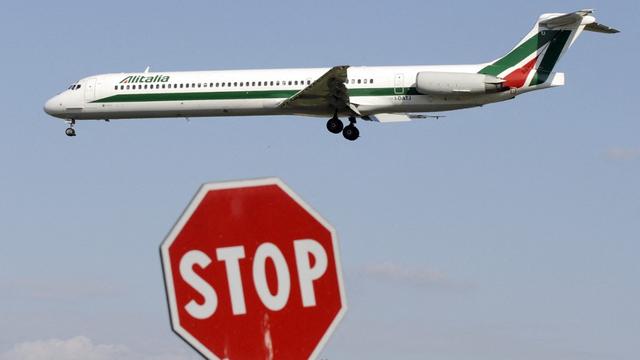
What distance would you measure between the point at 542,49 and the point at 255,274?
142 ft

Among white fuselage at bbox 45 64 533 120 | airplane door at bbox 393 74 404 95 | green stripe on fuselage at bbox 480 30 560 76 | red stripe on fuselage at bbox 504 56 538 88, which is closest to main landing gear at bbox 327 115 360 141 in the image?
white fuselage at bbox 45 64 533 120

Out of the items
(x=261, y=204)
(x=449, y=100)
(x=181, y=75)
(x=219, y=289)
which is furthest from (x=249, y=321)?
(x=181, y=75)

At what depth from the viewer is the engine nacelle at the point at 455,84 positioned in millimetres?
45781

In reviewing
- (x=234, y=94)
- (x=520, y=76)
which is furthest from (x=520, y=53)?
(x=234, y=94)

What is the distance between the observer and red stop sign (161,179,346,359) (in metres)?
6.38

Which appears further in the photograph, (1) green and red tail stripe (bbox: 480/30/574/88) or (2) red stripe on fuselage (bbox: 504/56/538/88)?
(1) green and red tail stripe (bbox: 480/30/574/88)

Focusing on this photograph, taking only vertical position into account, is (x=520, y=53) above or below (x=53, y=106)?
below

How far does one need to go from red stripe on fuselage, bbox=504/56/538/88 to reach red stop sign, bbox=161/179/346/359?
41.0 m

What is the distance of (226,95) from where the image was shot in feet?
161

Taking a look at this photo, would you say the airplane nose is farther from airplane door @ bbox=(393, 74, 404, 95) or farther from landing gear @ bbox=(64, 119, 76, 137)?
airplane door @ bbox=(393, 74, 404, 95)

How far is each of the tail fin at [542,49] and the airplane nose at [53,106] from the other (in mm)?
18254

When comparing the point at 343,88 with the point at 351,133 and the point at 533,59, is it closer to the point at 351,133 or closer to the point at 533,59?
the point at 351,133

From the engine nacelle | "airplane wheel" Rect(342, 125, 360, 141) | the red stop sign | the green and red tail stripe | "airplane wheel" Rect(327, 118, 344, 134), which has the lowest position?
the red stop sign

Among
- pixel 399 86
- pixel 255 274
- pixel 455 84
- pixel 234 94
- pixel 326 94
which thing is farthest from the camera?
pixel 234 94
